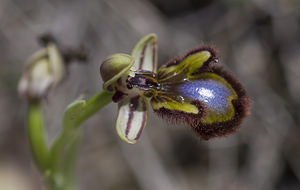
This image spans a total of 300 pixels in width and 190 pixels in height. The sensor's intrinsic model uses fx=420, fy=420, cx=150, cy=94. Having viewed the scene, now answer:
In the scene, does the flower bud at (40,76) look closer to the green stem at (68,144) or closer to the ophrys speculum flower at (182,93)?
the green stem at (68,144)

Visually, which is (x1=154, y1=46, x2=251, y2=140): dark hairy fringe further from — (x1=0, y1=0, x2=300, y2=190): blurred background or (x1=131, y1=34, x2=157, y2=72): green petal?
(x1=0, y1=0, x2=300, y2=190): blurred background

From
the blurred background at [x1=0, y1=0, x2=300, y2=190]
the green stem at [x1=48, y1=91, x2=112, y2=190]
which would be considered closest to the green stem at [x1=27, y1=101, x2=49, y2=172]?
the green stem at [x1=48, y1=91, x2=112, y2=190]

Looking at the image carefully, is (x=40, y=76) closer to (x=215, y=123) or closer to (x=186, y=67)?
(x=186, y=67)

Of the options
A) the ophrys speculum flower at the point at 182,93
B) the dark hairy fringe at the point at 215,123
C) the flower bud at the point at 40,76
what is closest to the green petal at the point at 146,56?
the ophrys speculum flower at the point at 182,93

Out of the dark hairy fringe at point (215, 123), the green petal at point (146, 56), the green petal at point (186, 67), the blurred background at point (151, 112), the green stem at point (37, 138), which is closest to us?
the dark hairy fringe at point (215, 123)

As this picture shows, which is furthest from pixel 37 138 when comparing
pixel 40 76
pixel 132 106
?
pixel 132 106

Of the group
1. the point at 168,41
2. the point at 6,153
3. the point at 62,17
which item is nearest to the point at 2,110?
the point at 6,153

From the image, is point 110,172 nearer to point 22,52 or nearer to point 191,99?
point 22,52
